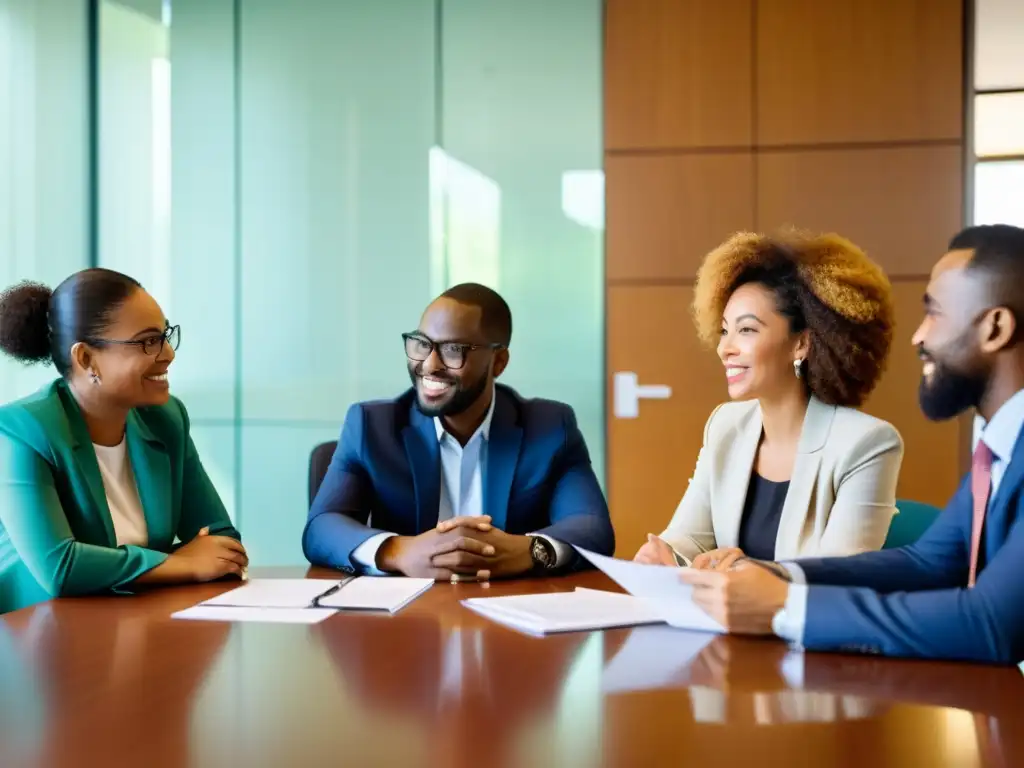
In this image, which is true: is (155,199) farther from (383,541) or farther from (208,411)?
(383,541)

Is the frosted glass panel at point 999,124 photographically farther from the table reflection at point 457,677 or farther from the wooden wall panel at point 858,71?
the table reflection at point 457,677

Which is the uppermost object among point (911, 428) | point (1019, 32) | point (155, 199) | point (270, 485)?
point (1019, 32)

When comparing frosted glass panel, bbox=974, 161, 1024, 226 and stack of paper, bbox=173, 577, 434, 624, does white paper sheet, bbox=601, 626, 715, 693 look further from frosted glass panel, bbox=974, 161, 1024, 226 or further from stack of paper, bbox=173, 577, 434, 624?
frosted glass panel, bbox=974, 161, 1024, 226

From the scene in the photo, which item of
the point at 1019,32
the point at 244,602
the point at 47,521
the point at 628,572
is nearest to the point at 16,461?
the point at 47,521

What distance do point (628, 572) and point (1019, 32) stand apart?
359 centimetres

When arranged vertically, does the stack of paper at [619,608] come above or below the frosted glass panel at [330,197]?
below

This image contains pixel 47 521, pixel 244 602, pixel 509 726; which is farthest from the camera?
pixel 47 521

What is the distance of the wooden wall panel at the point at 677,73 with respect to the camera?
4465 mm

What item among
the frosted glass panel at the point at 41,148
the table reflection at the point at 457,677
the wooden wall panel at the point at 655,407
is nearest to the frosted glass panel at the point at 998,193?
the wooden wall panel at the point at 655,407

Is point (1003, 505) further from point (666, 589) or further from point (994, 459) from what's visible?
point (666, 589)

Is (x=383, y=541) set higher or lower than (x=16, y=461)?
lower

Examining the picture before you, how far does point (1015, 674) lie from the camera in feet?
4.66

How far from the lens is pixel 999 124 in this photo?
4.44 metres

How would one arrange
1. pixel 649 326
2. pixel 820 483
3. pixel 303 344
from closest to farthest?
1. pixel 820 483
2. pixel 649 326
3. pixel 303 344
